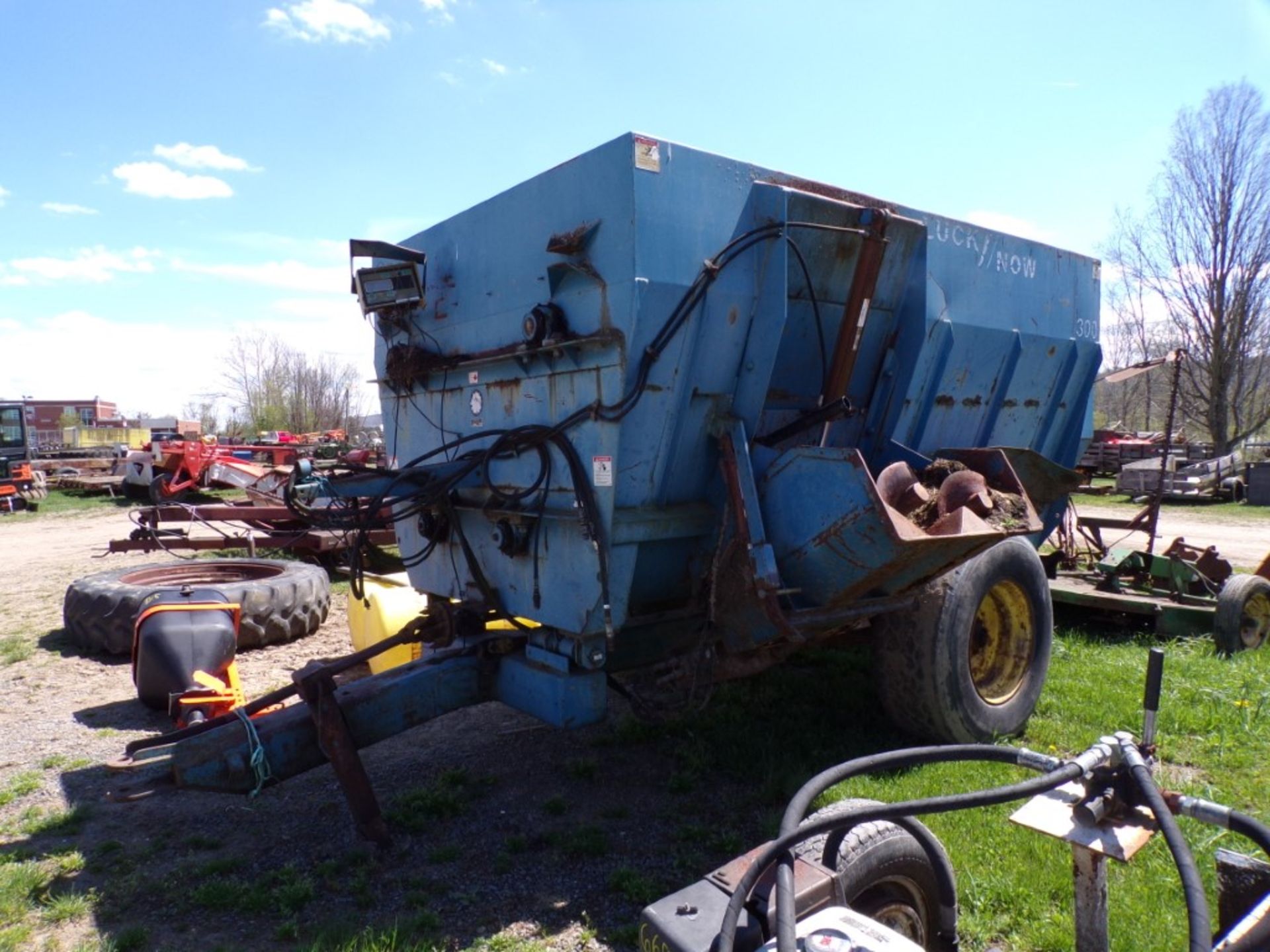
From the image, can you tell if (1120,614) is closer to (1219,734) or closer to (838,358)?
(1219,734)

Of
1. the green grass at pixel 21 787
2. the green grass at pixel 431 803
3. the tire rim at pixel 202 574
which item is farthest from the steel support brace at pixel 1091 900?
the tire rim at pixel 202 574

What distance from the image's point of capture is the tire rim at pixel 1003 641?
16.4ft

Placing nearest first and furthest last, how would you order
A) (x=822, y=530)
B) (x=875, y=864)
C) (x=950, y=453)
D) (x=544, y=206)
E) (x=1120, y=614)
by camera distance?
(x=875, y=864)
(x=822, y=530)
(x=544, y=206)
(x=950, y=453)
(x=1120, y=614)

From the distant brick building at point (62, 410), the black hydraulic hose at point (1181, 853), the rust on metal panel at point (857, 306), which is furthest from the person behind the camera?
the distant brick building at point (62, 410)

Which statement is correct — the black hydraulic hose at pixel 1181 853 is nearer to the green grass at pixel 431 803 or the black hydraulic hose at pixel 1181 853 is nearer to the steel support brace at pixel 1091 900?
the steel support brace at pixel 1091 900

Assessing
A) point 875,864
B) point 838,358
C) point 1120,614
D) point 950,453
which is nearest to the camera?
point 875,864

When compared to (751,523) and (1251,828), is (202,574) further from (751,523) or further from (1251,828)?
(1251,828)

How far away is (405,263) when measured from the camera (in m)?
4.87

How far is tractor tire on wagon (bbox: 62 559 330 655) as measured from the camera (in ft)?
21.7

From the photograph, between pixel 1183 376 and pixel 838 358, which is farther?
pixel 1183 376

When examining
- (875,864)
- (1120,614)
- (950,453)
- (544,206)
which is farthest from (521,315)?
(1120,614)

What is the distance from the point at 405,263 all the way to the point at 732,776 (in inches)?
130

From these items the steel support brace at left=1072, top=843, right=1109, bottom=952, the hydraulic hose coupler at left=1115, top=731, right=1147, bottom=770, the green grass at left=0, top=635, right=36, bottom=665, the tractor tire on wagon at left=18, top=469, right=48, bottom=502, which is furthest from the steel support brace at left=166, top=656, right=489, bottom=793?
the tractor tire on wagon at left=18, top=469, right=48, bottom=502

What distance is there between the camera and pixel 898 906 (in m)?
2.35
